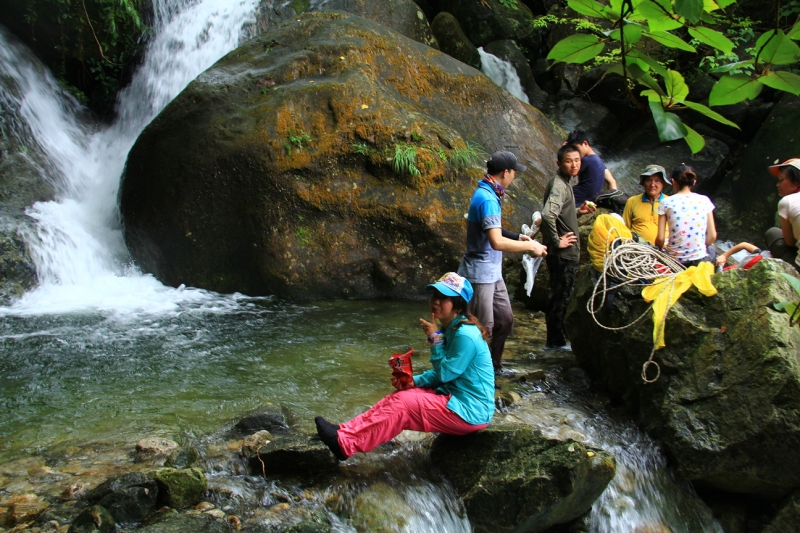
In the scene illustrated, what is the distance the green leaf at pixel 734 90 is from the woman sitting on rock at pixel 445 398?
257cm

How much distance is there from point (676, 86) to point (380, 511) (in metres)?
2.99

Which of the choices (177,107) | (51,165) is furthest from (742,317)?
(51,165)

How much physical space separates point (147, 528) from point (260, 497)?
27.1 inches

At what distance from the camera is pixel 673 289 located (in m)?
4.64

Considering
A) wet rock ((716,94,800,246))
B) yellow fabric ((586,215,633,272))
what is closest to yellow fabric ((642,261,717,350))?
yellow fabric ((586,215,633,272))

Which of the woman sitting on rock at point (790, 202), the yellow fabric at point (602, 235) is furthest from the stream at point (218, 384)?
the woman sitting on rock at point (790, 202)

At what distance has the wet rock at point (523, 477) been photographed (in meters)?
3.68

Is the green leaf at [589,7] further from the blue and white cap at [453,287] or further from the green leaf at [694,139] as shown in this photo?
the blue and white cap at [453,287]

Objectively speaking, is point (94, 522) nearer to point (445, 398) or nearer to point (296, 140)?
point (445, 398)

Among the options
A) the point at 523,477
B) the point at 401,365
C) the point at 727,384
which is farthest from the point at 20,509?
the point at 727,384

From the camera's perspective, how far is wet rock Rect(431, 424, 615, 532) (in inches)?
145

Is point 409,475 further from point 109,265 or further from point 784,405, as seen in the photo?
point 109,265

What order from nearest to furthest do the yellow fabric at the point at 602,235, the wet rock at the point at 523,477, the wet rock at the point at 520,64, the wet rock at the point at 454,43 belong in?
the wet rock at the point at 523,477
the yellow fabric at the point at 602,235
the wet rock at the point at 454,43
the wet rock at the point at 520,64

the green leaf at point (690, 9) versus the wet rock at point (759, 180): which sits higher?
the wet rock at point (759, 180)
